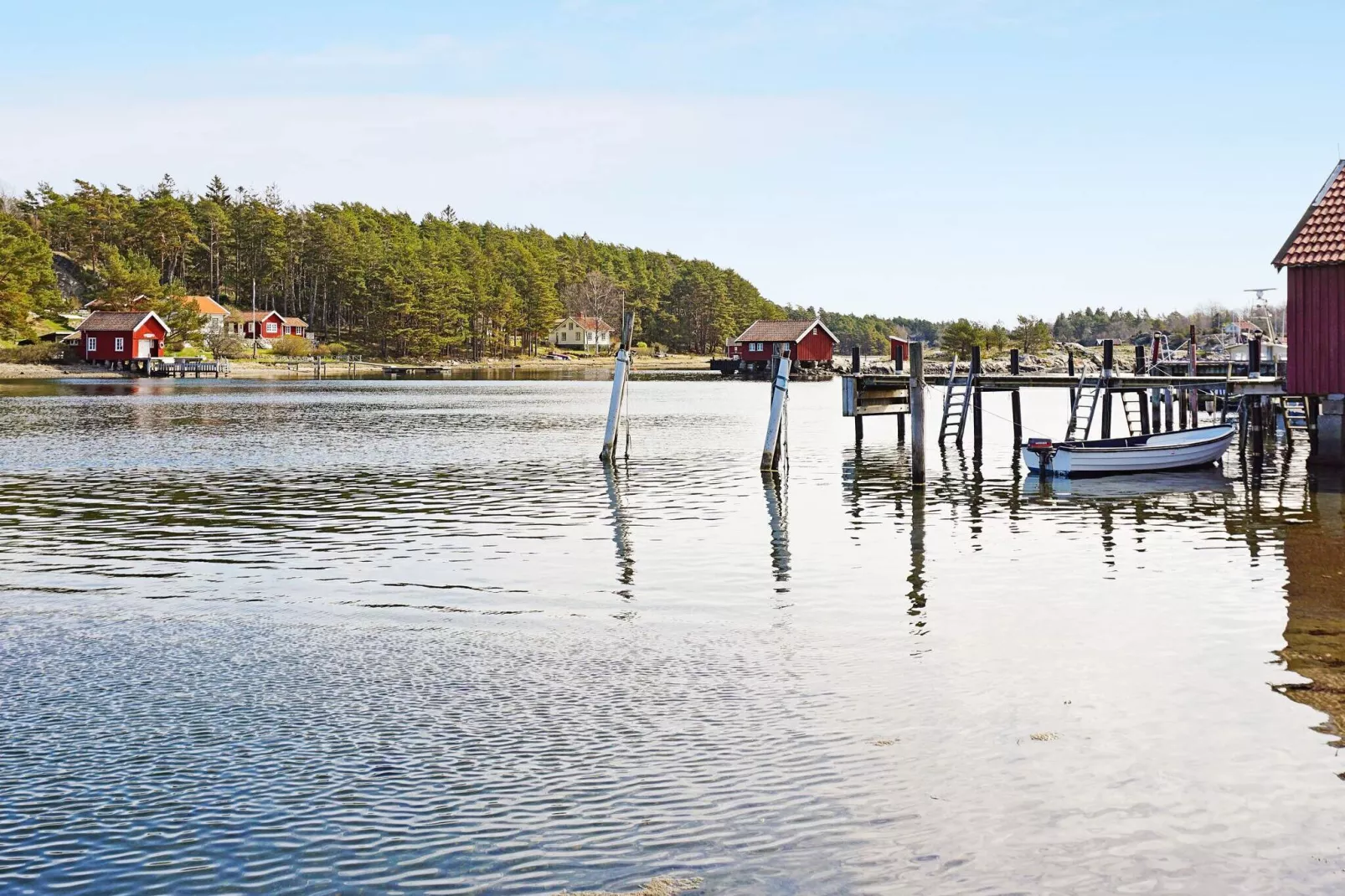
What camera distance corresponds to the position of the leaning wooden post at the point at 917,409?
30516 mm

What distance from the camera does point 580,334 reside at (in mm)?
188875

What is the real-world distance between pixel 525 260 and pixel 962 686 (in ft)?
611

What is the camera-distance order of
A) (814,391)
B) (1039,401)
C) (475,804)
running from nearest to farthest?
(475,804) → (1039,401) → (814,391)

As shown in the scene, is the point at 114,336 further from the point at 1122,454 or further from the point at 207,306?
the point at 1122,454

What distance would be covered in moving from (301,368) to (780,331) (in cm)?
5488

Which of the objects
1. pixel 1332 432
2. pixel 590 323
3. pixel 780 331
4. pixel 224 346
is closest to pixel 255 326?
pixel 224 346

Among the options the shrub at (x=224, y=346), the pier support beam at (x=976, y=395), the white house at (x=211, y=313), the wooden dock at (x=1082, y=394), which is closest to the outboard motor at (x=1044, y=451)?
the wooden dock at (x=1082, y=394)

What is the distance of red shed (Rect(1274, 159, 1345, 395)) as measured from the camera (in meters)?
30.4

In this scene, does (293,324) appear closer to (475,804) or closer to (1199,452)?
(1199,452)

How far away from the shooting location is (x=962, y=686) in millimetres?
11867

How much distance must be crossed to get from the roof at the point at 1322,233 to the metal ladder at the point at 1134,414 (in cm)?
1032

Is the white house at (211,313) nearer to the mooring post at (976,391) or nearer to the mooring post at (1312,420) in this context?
the mooring post at (976,391)

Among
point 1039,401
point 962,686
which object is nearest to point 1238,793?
point 962,686

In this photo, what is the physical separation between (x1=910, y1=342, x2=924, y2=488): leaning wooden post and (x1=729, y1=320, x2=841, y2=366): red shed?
93.5m
